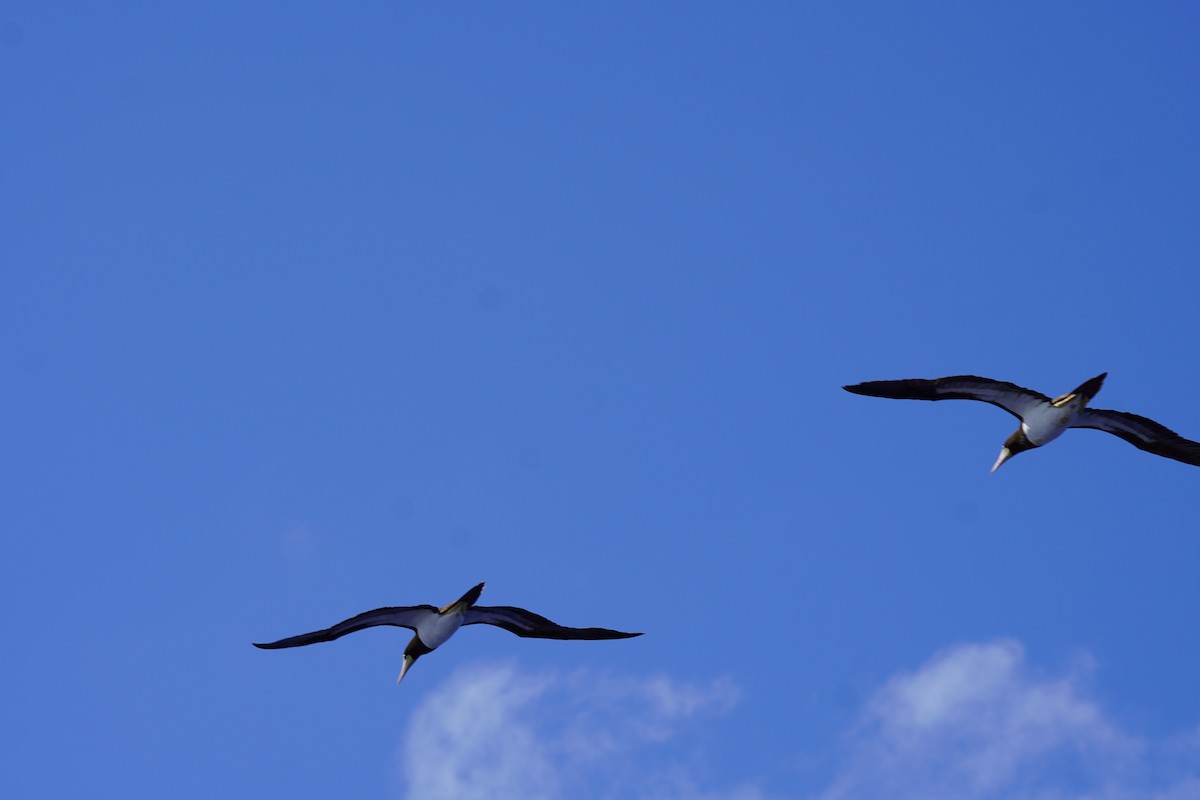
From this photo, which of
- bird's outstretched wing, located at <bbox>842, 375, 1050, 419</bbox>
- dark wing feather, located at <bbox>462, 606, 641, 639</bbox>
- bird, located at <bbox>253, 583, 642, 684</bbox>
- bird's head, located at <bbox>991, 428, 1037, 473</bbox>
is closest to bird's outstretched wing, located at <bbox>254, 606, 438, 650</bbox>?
bird, located at <bbox>253, 583, 642, 684</bbox>

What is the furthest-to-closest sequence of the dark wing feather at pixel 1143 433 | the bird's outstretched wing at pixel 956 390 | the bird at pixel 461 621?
the bird at pixel 461 621
the dark wing feather at pixel 1143 433
the bird's outstretched wing at pixel 956 390

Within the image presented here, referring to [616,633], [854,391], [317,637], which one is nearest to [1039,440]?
[854,391]

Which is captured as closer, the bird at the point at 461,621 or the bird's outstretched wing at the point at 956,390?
the bird's outstretched wing at the point at 956,390

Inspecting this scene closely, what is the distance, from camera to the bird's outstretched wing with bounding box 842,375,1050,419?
1209 inches

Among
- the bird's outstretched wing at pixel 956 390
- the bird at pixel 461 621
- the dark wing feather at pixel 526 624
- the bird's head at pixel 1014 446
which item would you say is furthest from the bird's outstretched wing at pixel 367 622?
the bird's head at pixel 1014 446

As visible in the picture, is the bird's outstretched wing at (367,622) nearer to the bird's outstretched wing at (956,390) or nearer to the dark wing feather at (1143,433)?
the bird's outstretched wing at (956,390)

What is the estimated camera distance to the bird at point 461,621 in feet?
108

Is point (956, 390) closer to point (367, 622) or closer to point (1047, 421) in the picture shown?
point (1047, 421)

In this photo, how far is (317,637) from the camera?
1240 inches

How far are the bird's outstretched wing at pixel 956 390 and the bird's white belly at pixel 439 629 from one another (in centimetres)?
1052

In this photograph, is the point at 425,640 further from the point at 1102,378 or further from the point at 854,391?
the point at 1102,378

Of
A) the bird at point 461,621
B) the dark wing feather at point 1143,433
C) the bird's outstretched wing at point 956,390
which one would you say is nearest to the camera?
the bird's outstretched wing at point 956,390

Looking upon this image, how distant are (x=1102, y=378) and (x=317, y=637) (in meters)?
17.2

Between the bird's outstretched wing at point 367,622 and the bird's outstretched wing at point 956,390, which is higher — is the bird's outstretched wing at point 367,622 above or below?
below
